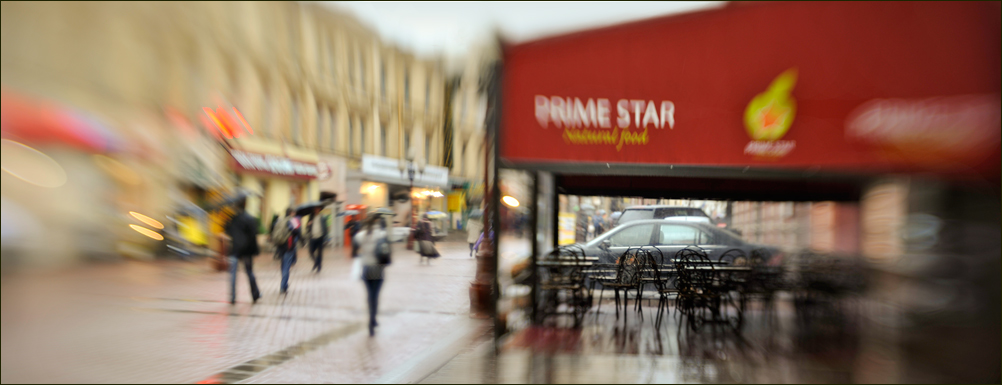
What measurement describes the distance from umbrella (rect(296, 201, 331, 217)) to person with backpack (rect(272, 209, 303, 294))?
0.11 metres

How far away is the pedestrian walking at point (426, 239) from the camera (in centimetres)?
866

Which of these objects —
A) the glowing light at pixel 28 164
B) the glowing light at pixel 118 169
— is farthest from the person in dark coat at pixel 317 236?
the glowing light at pixel 28 164

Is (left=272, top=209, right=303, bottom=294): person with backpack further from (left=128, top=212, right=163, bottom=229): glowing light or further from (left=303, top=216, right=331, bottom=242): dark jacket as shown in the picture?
(left=128, top=212, right=163, bottom=229): glowing light

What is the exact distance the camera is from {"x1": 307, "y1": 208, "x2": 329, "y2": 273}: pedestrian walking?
30.5 ft

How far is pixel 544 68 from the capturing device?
14.9 feet

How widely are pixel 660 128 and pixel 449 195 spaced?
4.95 m

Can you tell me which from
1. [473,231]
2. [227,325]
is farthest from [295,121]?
[227,325]

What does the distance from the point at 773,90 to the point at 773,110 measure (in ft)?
0.60

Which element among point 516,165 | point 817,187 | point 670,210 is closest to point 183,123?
point 516,165

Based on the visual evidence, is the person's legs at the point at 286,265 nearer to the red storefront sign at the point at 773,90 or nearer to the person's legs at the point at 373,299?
the person's legs at the point at 373,299

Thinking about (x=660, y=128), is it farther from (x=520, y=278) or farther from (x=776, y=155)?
(x=520, y=278)

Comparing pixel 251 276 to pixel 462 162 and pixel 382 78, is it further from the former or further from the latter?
pixel 382 78

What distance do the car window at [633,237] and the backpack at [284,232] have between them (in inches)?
224

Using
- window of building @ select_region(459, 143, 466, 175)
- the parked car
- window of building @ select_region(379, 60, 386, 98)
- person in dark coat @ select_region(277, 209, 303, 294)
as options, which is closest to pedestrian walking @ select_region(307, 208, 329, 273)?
person in dark coat @ select_region(277, 209, 303, 294)
